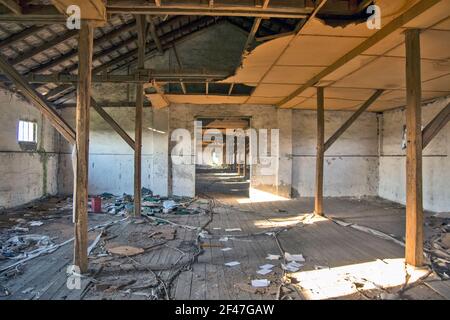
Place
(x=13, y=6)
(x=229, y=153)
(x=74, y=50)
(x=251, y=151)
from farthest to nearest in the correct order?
(x=229, y=153) < (x=251, y=151) < (x=74, y=50) < (x=13, y=6)

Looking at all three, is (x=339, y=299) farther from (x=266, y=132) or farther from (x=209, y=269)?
(x=266, y=132)

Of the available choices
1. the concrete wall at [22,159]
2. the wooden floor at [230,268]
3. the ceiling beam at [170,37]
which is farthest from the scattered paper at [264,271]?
the ceiling beam at [170,37]

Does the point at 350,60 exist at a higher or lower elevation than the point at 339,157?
higher

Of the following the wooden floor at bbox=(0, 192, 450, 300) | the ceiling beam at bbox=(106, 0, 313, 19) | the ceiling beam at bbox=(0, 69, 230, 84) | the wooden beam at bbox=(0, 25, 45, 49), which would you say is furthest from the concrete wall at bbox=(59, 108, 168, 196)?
the ceiling beam at bbox=(106, 0, 313, 19)

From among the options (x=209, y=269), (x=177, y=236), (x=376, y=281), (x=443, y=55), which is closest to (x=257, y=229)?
(x=177, y=236)

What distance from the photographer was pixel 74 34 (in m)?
7.96

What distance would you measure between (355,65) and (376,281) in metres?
4.03

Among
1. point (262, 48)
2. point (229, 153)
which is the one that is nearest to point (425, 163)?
point (262, 48)

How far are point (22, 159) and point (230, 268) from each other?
791 centimetres

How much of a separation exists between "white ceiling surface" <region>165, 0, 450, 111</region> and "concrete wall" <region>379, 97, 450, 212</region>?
1.04 meters

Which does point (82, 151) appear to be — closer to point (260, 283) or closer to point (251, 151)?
point (260, 283)

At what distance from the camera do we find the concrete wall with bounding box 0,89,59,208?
9156 mm

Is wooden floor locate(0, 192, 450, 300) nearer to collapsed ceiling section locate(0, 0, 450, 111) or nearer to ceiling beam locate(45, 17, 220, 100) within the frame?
collapsed ceiling section locate(0, 0, 450, 111)

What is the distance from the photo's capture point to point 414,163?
463cm
